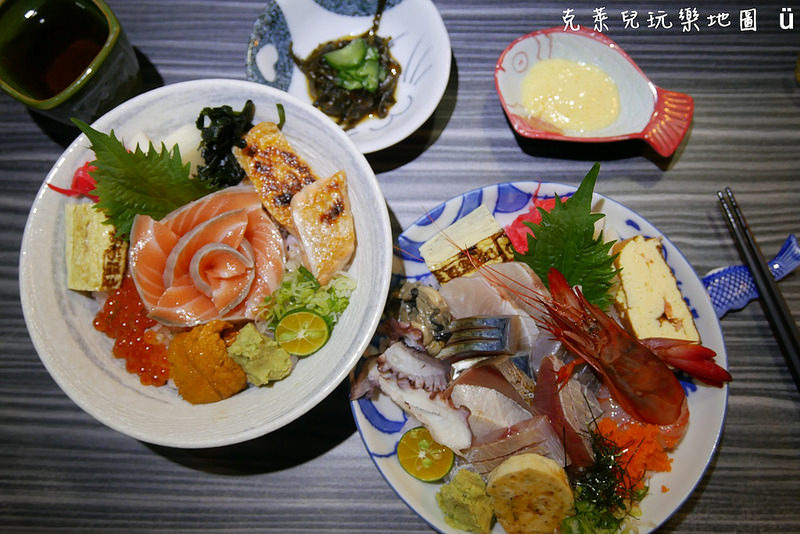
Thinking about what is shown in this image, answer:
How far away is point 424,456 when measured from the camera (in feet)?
6.33

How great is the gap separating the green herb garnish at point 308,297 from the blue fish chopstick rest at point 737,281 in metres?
1.57

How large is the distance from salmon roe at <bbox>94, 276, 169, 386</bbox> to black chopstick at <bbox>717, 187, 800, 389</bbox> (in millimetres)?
2389

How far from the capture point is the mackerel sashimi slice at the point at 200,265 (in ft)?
5.97

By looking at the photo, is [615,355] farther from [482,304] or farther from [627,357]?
[482,304]

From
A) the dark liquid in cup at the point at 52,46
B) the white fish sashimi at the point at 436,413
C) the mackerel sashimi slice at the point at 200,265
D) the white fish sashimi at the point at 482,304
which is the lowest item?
the white fish sashimi at the point at 436,413

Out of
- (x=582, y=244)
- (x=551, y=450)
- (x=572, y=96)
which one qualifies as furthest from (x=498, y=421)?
(x=572, y=96)

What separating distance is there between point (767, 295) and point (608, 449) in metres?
1.00

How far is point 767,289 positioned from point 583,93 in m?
1.16

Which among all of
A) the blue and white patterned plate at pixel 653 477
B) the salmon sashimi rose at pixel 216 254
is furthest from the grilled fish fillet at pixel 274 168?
the blue and white patterned plate at pixel 653 477

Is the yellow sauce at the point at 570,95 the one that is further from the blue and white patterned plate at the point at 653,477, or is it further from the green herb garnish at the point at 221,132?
the green herb garnish at the point at 221,132

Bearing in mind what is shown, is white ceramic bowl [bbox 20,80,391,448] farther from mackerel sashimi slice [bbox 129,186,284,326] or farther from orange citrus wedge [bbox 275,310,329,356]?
mackerel sashimi slice [bbox 129,186,284,326]

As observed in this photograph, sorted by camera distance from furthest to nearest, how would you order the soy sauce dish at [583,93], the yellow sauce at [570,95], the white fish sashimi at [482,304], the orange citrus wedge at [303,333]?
the yellow sauce at [570,95], the soy sauce dish at [583,93], the white fish sashimi at [482,304], the orange citrus wedge at [303,333]

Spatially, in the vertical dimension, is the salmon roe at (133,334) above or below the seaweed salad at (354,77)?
below

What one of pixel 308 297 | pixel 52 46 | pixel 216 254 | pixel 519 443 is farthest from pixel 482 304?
pixel 52 46
